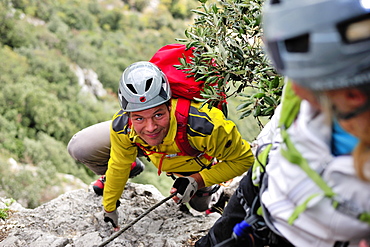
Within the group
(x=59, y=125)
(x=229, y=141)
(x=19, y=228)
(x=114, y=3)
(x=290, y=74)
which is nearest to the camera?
(x=290, y=74)

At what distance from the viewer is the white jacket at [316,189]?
4.43ft

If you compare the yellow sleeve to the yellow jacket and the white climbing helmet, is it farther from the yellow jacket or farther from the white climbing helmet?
the white climbing helmet

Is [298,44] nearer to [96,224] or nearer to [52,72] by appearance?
[96,224]

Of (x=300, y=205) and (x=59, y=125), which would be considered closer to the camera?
(x=300, y=205)

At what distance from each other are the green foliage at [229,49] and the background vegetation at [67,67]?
0.04 ft

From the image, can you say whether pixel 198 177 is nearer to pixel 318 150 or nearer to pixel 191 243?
pixel 191 243

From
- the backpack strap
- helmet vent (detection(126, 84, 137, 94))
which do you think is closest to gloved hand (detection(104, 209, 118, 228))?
the backpack strap

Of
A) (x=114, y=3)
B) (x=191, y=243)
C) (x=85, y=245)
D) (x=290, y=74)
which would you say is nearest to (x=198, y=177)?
(x=191, y=243)

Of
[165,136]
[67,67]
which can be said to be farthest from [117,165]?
[67,67]

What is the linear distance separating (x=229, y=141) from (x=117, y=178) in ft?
4.29

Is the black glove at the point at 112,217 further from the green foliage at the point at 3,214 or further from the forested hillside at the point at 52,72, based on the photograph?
the forested hillside at the point at 52,72

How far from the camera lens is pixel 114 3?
61812 mm

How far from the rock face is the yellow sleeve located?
45 cm

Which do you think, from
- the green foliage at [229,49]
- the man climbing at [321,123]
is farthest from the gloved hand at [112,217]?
the man climbing at [321,123]
